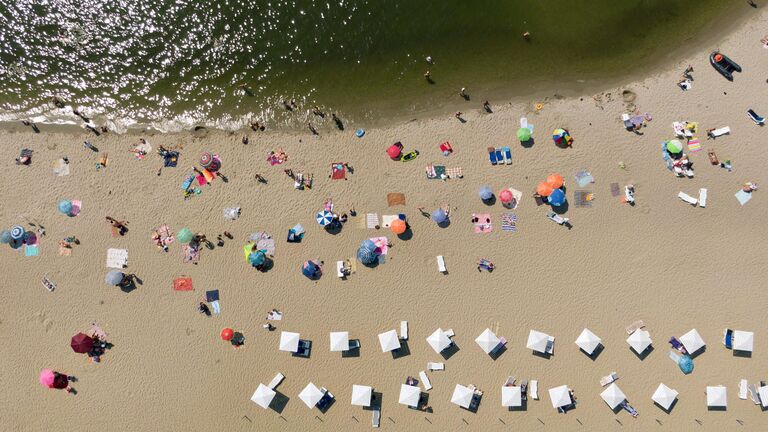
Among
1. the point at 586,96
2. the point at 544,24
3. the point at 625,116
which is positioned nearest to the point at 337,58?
the point at 544,24

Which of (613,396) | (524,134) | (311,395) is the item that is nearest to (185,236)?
(311,395)

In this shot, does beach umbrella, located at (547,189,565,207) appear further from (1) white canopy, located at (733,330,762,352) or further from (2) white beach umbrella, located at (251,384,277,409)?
(2) white beach umbrella, located at (251,384,277,409)

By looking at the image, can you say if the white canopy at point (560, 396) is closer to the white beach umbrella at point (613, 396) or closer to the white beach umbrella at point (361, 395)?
the white beach umbrella at point (613, 396)

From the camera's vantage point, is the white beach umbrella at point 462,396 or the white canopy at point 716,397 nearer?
the white canopy at point 716,397

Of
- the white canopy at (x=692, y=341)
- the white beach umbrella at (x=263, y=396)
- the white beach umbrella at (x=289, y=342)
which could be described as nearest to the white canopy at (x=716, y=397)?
the white canopy at (x=692, y=341)

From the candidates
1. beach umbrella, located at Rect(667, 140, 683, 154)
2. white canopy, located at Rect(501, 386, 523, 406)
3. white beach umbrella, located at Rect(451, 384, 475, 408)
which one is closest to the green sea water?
beach umbrella, located at Rect(667, 140, 683, 154)
